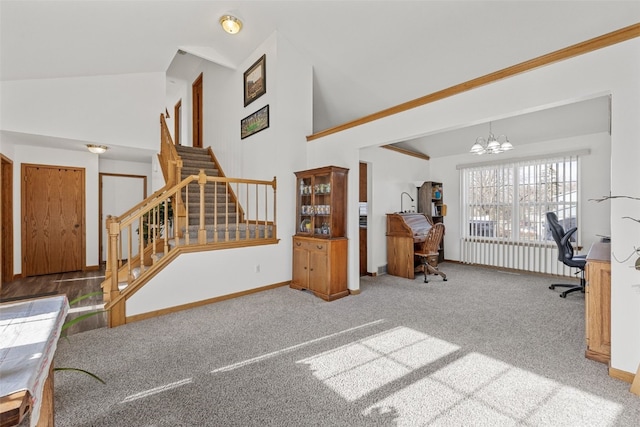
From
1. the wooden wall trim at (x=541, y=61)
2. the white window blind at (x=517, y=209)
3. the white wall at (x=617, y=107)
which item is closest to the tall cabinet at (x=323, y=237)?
the wooden wall trim at (x=541, y=61)

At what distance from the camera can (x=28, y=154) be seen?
5039 millimetres

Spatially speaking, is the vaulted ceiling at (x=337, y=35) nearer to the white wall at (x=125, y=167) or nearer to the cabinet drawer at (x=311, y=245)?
the white wall at (x=125, y=167)

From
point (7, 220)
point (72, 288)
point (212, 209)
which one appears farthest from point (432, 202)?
point (7, 220)

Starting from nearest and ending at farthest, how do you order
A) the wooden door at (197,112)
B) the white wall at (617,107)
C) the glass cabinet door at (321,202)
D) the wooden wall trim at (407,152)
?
1. the white wall at (617,107)
2. the glass cabinet door at (321,202)
3. the wooden wall trim at (407,152)
4. the wooden door at (197,112)

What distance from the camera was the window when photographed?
5.14 meters

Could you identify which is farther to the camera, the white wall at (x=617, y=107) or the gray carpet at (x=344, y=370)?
the white wall at (x=617, y=107)

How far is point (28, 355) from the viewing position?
969 millimetres

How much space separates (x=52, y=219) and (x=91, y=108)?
7.60 feet

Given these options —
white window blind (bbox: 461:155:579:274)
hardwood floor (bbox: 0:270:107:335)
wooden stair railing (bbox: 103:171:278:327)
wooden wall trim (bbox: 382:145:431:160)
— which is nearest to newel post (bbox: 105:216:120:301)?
wooden stair railing (bbox: 103:171:278:327)

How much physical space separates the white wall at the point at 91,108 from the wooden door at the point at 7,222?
112 centimetres

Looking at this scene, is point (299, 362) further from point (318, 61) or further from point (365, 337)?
point (318, 61)

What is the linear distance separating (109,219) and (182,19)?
2.76 meters

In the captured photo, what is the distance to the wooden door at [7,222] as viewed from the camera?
15.3ft

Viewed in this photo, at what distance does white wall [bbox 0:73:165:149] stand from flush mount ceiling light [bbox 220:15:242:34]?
1932 millimetres
